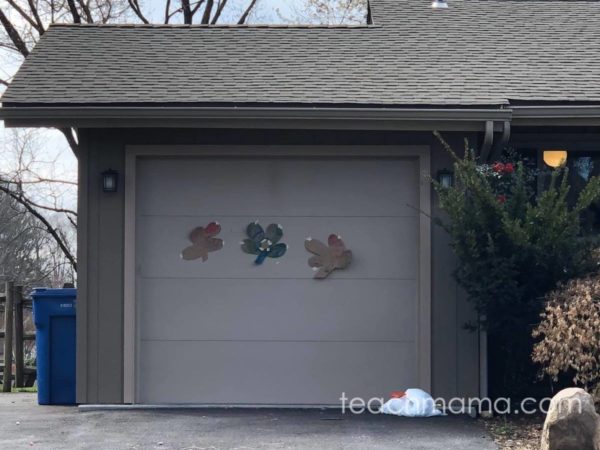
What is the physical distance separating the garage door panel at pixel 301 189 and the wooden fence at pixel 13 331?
429cm

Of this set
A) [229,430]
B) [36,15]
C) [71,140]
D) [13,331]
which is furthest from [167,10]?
[229,430]

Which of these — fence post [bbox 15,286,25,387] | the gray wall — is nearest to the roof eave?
the gray wall

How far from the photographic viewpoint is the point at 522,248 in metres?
7.66

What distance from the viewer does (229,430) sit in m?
7.80

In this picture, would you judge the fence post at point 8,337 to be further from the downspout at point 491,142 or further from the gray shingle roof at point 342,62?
the downspout at point 491,142

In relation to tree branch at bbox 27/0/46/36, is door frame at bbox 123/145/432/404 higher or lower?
lower

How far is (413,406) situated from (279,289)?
5.33ft

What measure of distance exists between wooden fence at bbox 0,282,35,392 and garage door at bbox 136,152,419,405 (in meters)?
4.19

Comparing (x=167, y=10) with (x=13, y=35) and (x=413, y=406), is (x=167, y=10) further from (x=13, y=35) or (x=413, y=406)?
(x=413, y=406)

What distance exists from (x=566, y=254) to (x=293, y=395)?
284cm

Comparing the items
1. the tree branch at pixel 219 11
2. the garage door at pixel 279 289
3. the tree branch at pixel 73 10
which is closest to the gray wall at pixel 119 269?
the garage door at pixel 279 289

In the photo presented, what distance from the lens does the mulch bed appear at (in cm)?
732

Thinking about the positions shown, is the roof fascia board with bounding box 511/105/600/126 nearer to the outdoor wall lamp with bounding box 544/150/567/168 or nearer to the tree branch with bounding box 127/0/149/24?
the outdoor wall lamp with bounding box 544/150/567/168

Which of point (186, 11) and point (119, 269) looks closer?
point (119, 269)
